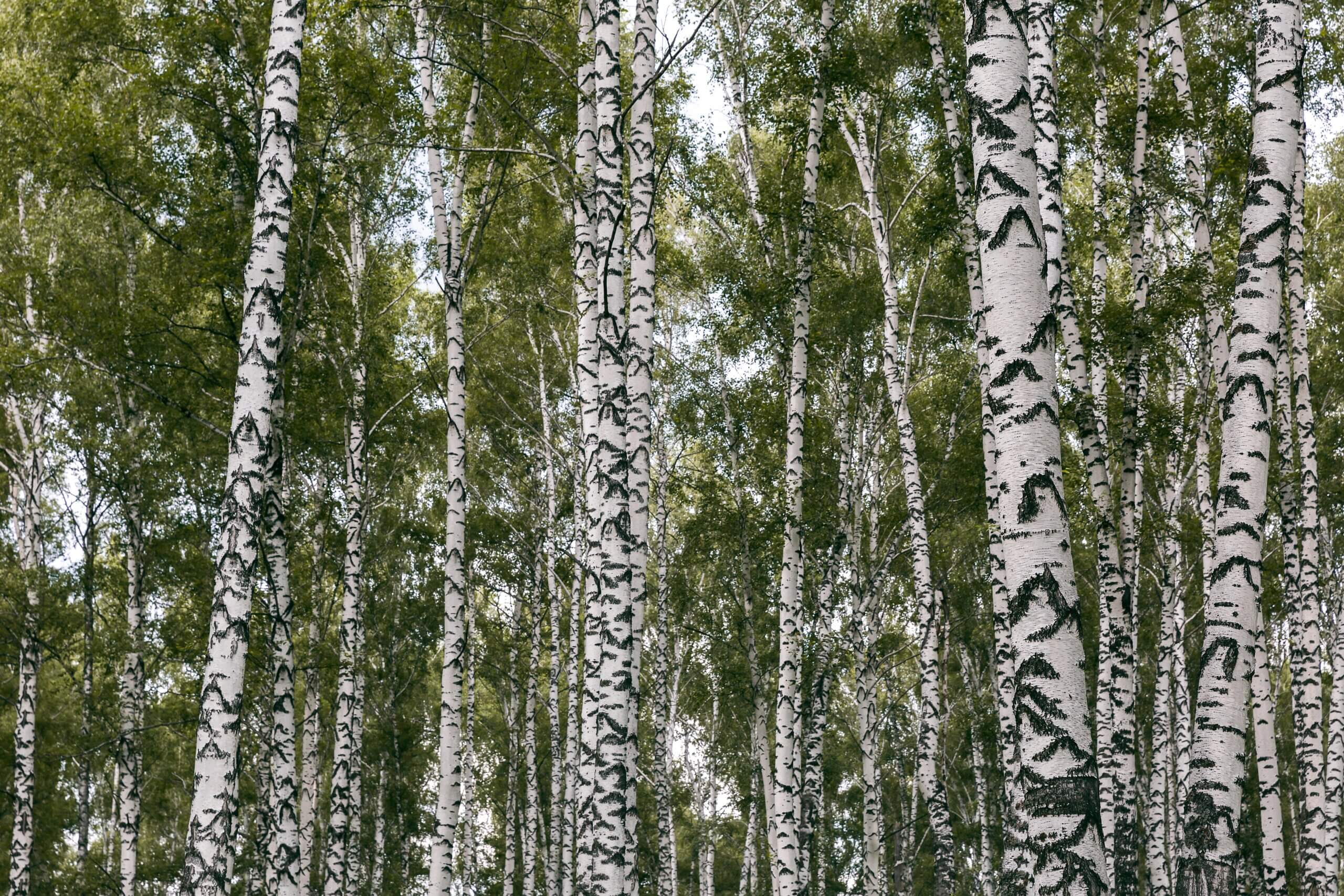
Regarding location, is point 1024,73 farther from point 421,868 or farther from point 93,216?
point 421,868

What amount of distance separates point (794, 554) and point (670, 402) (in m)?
9.69

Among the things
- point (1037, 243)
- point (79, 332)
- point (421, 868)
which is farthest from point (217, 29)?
point (421, 868)

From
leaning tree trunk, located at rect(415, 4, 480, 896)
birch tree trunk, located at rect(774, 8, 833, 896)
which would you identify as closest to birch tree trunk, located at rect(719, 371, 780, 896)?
birch tree trunk, located at rect(774, 8, 833, 896)

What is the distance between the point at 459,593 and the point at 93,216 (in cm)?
1132

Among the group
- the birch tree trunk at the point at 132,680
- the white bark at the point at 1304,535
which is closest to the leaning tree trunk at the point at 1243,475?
the white bark at the point at 1304,535

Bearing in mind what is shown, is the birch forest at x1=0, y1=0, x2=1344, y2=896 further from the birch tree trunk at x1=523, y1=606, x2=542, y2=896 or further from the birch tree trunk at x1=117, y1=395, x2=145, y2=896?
the birch tree trunk at x1=523, y1=606, x2=542, y2=896

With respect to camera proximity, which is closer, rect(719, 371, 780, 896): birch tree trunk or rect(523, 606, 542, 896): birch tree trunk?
rect(719, 371, 780, 896): birch tree trunk

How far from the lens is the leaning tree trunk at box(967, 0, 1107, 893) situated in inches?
155

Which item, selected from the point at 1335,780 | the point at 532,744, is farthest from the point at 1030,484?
the point at 532,744

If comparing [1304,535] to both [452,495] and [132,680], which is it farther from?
[132,680]

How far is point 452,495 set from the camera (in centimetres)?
1156

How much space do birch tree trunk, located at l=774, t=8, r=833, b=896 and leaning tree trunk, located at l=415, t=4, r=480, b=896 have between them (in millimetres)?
3356

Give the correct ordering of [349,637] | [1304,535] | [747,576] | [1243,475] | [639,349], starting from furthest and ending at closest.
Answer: [747,576]
[1304,535]
[349,637]
[639,349]
[1243,475]

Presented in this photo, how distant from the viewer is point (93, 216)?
701 inches
